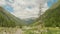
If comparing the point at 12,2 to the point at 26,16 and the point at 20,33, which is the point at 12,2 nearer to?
the point at 26,16

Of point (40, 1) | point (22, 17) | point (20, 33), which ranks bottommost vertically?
point (20, 33)

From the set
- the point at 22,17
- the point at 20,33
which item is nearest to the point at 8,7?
the point at 22,17

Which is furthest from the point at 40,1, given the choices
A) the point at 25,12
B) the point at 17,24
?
the point at 17,24

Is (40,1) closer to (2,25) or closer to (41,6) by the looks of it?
(41,6)

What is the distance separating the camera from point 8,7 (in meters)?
9.66

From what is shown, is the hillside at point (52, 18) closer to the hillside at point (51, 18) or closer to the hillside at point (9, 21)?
the hillside at point (51, 18)

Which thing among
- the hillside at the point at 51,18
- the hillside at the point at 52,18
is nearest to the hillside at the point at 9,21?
the hillside at the point at 51,18

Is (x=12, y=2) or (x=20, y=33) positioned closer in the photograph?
(x=20, y=33)

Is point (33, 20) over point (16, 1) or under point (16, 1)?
under

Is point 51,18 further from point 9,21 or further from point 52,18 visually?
point 9,21

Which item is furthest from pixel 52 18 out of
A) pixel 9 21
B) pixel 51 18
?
pixel 9 21

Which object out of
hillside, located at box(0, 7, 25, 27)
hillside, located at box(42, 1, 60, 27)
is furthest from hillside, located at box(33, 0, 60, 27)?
hillside, located at box(0, 7, 25, 27)

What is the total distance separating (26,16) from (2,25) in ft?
3.90

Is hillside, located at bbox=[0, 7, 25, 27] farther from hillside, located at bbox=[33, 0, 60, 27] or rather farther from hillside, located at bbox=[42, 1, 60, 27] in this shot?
hillside, located at bbox=[42, 1, 60, 27]
